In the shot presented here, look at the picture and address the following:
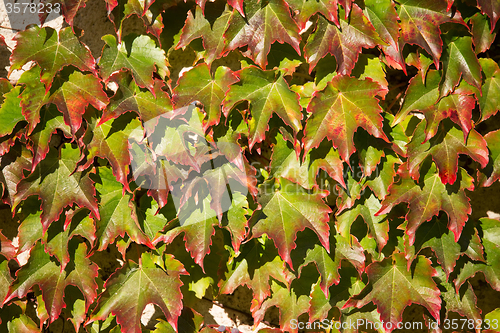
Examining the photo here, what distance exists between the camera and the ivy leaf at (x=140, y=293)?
144 centimetres

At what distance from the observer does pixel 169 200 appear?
147 centimetres

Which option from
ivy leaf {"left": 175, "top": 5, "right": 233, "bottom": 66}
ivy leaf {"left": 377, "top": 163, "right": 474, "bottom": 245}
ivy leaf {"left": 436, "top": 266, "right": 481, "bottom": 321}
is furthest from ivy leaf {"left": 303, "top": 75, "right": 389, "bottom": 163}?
ivy leaf {"left": 436, "top": 266, "right": 481, "bottom": 321}

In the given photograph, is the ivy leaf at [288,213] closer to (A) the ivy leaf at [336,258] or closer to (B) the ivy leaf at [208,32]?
(A) the ivy leaf at [336,258]

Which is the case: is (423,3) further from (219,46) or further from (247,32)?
(219,46)

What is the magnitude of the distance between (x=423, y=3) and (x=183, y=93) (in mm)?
937

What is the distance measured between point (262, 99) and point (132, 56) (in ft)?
1.77

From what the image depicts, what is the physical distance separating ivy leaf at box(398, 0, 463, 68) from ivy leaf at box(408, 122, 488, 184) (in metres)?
0.27

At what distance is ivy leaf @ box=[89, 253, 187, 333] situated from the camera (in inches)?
56.7

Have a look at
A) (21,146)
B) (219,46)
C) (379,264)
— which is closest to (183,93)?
(219,46)

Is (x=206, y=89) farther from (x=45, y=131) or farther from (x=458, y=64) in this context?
(x=458, y=64)

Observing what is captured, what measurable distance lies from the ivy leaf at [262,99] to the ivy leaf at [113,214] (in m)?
0.58

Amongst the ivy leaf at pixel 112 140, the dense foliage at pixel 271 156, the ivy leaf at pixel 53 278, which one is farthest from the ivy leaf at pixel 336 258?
the ivy leaf at pixel 53 278

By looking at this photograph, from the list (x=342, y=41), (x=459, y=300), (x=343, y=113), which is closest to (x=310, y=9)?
(x=342, y=41)

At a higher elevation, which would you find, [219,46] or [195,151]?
[219,46]
